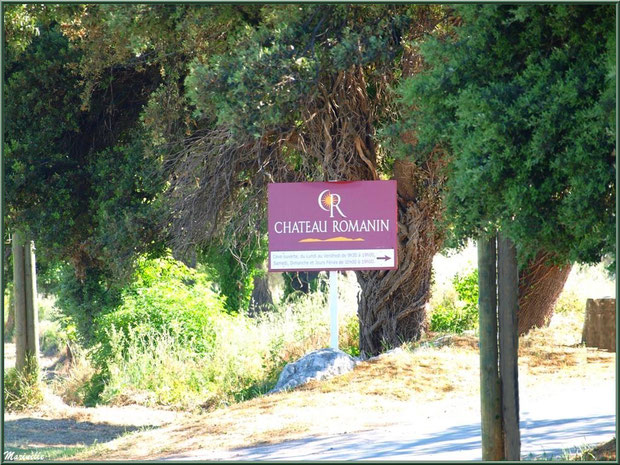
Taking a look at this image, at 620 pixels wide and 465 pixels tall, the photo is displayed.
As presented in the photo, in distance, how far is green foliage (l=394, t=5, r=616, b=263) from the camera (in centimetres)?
636

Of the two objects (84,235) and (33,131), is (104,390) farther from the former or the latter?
(33,131)

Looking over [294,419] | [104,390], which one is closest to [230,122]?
[294,419]

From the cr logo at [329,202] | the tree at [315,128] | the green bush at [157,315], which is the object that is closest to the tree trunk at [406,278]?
the tree at [315,128]

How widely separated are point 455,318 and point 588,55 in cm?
1004

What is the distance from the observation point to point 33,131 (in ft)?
45.4

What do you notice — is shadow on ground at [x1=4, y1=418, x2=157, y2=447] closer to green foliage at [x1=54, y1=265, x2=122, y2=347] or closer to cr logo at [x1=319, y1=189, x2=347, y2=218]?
green foliage at [x1=54, y1=265, x2=122, y2=347]

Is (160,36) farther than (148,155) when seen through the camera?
No

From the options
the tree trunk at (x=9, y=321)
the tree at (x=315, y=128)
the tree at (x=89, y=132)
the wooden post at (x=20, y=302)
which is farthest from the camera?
the tree trunk at (x=9, y=321)

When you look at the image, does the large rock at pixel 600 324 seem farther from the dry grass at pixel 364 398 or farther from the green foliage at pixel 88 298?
the green foliage at pixel 88 298

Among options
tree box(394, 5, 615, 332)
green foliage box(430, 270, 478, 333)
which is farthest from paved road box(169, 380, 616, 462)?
green foliage box(430, 270, 478, 333)

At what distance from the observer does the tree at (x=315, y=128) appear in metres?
9.55

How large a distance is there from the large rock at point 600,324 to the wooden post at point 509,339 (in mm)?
7233

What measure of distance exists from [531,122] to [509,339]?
1.77m

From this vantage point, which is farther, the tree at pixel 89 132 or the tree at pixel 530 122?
the tree at pixel 89 132
